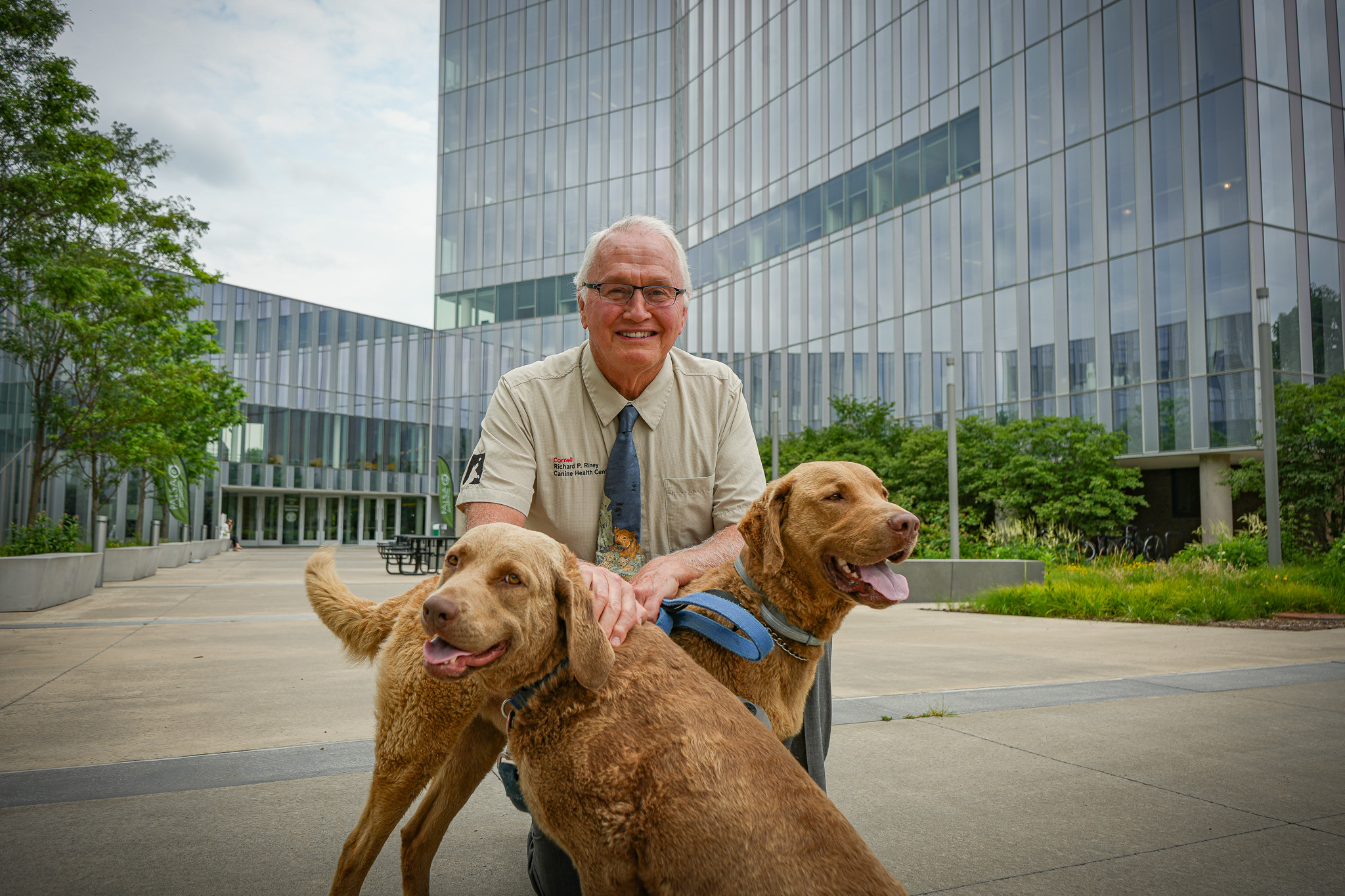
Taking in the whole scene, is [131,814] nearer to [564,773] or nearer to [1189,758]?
[564,773]

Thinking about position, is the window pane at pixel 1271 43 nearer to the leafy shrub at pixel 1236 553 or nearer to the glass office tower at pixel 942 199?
the glass office tower at pixel 942 199

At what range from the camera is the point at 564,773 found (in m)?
1.81

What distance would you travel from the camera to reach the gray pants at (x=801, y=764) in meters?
2.40

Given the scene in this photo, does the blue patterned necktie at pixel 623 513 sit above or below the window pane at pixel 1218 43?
below

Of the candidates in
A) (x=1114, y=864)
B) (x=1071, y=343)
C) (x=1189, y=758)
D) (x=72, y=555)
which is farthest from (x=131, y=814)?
(x=1071, y=343)

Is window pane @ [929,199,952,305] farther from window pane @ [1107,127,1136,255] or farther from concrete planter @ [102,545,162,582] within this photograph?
concrete planter @ [102,545,162,582]

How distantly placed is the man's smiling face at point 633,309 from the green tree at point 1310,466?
19221 millimetres

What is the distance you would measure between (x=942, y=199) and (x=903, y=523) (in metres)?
28.6

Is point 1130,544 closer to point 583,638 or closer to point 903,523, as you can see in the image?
point 903,523

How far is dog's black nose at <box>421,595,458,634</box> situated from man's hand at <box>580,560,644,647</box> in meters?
0.36

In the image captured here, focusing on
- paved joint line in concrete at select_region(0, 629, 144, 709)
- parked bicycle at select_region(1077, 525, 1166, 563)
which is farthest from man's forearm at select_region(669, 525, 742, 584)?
parked bicycle at select_region(1077, 525, 1166, 563)

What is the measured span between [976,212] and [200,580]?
83.7 ft

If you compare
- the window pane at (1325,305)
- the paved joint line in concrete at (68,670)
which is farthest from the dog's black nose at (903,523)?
the window pane at (1325,305)

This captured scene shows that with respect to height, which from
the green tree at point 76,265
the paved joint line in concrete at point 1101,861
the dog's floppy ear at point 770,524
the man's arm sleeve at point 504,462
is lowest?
the paved joint line in concrete at point 1101,861
